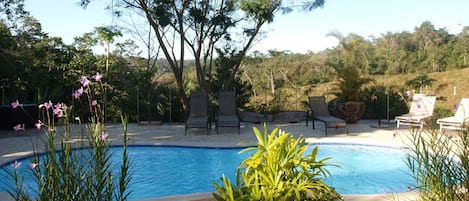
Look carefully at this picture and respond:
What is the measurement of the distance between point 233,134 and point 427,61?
46.7ft

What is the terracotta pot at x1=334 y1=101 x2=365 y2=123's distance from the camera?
11297 millimetres

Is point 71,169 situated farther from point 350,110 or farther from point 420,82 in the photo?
point 420,82

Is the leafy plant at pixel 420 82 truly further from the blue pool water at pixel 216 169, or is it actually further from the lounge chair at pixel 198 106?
the lounge chair at pixel 198 106

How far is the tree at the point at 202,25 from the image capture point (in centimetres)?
1115

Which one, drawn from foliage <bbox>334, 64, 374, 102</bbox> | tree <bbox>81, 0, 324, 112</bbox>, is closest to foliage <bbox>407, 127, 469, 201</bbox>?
tree <bbox>81, 0, 324, 112</bbox>

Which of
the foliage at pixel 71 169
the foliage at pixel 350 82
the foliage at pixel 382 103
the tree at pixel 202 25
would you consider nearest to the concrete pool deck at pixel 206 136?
the foliage at pixel 350 82

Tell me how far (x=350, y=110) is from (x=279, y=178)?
29.5 feet

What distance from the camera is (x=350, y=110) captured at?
37.1 feet

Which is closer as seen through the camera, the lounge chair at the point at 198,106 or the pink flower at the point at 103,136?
the pink flower at the point at 103,136

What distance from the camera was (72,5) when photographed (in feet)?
38.6

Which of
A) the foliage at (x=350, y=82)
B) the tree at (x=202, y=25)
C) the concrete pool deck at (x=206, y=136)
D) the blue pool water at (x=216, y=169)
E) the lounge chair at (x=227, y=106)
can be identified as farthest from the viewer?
the foliage at (x=350, y=82)

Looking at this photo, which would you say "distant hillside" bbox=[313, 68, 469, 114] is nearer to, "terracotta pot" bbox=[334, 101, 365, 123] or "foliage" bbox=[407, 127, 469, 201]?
"terracotta pot" bbox=[334, 101, 365, 123]

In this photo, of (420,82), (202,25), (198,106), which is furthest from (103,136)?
(420,82)

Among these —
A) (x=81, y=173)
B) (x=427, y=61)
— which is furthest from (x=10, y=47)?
(x=427, y=61)
